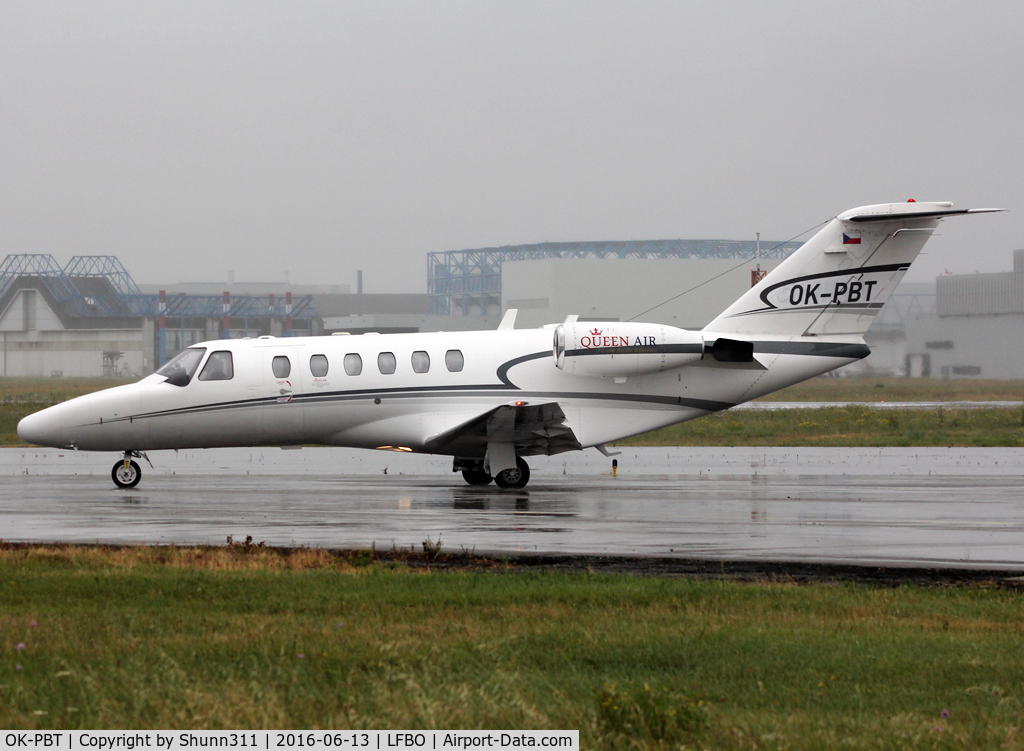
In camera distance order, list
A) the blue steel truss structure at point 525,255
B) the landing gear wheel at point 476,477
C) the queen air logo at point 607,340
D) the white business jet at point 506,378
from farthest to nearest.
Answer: the blue steel truss structure at point 525,255
the landing gear wheel at point 476,477
the white business jet at point 506,378
the queen air logo at point 607,340

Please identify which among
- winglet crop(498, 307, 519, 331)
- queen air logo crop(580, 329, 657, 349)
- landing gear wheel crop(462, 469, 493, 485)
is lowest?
landing gear wheel crop(462, 469, 493, 485)

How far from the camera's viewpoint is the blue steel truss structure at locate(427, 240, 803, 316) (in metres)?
109

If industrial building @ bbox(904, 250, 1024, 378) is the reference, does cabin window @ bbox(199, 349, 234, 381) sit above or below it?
below

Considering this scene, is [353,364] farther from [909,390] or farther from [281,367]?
[909,390]

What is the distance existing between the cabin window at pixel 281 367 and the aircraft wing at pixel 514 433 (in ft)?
9.71

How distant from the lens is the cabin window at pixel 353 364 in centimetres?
2120

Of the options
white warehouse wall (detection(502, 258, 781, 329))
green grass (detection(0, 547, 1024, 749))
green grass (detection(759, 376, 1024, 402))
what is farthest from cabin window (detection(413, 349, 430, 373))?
white warehouse wall (detection(502, 258, 781, 329))

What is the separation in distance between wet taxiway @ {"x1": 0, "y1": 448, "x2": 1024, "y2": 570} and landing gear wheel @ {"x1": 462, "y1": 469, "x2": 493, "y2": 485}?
1.64 ft

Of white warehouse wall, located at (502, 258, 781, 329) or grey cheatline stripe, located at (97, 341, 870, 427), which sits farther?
white warehouse wall, located at (502, 258, 781, 329)

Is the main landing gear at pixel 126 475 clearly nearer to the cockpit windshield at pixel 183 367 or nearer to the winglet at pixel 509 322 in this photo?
the cockpit windshield at pixel 183 367

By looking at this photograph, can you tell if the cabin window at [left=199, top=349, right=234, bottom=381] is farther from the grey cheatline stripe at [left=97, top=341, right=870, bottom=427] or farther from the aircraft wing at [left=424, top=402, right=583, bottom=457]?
the aircraft wing at [left=424, top=402, right=583, bottom=457]

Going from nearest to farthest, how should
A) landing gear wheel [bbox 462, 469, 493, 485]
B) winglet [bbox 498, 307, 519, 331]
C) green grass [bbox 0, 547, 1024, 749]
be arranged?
green grass [bbox 0, 547, 1024, 749]
landing gear wheel [bbox 462, 469, 493, 485]
winglet [bbox 498, 307, 519, 331]
